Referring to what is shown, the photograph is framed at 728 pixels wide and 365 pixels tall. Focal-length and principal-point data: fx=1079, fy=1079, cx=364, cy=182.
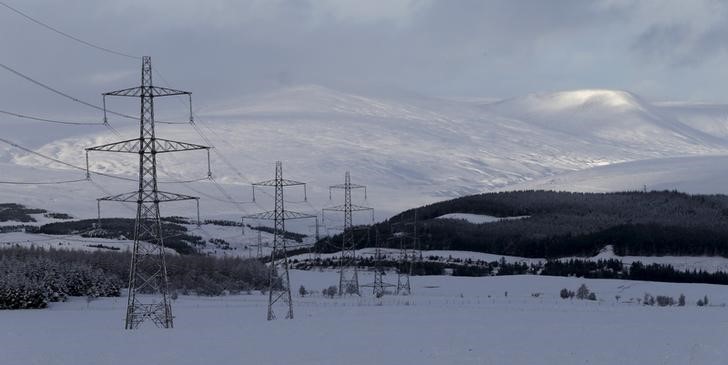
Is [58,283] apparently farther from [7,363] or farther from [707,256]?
[707,256]

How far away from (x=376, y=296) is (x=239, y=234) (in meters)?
86.7

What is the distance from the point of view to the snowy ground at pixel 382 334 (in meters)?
31.2

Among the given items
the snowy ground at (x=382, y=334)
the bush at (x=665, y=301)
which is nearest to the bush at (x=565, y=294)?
the snowy ground at (x=382, y=334)

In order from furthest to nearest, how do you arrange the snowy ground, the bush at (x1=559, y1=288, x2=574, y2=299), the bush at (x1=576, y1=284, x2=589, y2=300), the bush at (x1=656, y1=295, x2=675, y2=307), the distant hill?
the distant hill < the bush at (x1=559, y1=288, x2=574, y2=299) < the bush at (x1=576, y1=284, x2=589, y2=300) < the bush at (x1=656, y1=295, x2=675, y2=307) < the snowy ground

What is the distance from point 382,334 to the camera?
38.8 meters

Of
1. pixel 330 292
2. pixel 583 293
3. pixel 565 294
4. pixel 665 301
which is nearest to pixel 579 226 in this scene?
pixel 565 294

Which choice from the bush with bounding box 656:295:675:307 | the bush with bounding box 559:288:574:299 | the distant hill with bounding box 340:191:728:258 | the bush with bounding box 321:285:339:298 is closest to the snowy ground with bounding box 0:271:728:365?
the bush with bounding box 656:295:675:307

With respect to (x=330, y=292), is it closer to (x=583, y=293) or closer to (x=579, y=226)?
(x=583, y=293)

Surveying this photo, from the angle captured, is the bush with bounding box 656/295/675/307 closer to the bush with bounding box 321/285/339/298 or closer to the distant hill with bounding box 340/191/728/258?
the bush with bounding box 321/285/339/298

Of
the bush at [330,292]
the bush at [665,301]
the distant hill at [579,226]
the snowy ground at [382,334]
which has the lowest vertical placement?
the snowy ground at [382,334]

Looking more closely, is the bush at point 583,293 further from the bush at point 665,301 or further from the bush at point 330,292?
the bush at point 330,292

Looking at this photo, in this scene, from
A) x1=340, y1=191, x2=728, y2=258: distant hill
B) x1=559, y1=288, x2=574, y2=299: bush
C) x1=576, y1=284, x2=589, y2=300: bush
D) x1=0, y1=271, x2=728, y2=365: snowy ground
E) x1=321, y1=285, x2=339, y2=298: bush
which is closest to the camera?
x1=0, y1=271, x2=728, y2=365: snowy ground

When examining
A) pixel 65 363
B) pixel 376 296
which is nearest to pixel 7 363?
pixel 65 363

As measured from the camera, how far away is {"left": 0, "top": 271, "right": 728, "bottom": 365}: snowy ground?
31.2 metres
